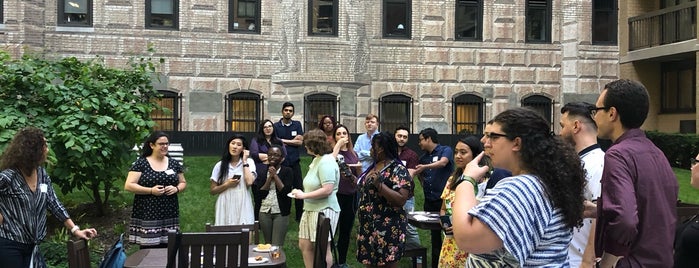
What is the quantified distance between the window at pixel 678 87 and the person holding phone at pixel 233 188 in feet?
59.8

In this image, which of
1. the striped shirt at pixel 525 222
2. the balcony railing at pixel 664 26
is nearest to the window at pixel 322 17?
the balcony railing at pixel 664 26

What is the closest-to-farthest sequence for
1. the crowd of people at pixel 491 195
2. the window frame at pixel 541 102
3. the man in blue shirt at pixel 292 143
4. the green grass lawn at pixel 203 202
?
the crowd of people at pixel 491 195 < the green grass lawn at pixel 203 202 < the man in blue shirt at pixel 292 143 < the window frame at pixel 541 102

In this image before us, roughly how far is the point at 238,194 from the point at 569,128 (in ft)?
18.2

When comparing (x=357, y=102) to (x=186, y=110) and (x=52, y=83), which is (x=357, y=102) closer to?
(x=186, y=110)

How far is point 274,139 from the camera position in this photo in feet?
37.2

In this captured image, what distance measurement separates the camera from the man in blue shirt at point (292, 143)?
481 inches

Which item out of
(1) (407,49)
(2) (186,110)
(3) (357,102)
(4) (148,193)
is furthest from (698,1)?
(4) (148,193)

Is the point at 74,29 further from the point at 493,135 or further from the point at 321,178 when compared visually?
the point at 493,135

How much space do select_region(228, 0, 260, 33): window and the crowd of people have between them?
12656 millimetres

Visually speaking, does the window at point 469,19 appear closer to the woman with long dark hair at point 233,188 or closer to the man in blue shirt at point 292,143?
the man in blue shirt at point 292,143

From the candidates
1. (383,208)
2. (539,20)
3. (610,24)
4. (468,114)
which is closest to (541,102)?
(468,114)

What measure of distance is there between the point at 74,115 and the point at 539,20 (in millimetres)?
16997

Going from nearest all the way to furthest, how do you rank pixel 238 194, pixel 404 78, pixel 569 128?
pixel 569 128, pixel 238 194, pixel 404 78

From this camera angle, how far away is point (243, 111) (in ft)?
73.2
